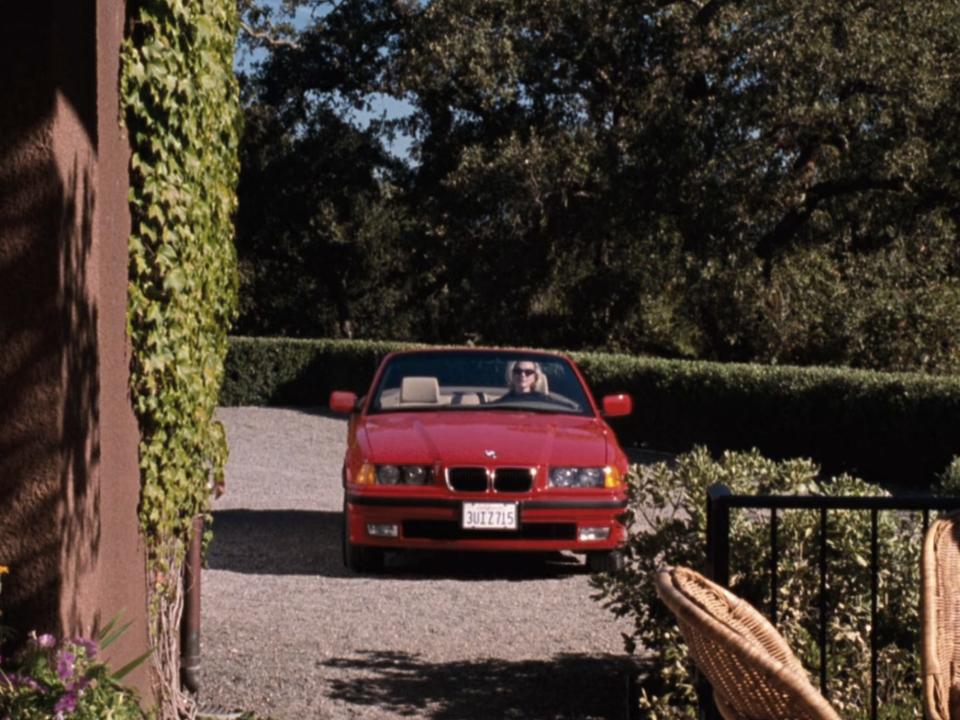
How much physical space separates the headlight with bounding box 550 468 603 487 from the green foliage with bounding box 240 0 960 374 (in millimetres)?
13800

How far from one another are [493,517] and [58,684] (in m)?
5.44

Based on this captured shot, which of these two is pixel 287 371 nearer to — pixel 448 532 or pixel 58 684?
pixel 448 532

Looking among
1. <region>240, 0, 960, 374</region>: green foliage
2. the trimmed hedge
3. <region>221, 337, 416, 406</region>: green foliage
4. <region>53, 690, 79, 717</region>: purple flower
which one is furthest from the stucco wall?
<region>221, 337, 416, 406</region>: green foliage

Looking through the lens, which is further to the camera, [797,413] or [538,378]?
[797,413]

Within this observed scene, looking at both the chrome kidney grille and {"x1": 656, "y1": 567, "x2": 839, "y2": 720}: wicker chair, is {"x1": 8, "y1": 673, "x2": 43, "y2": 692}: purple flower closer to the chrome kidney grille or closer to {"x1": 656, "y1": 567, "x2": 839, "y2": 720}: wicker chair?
{"x1": 656, "y1": 567, "x2": 839, "y2": 720}: wicker chair

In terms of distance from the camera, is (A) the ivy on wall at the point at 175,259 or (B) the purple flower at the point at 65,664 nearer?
(B) the purple flower at the point at 65,664

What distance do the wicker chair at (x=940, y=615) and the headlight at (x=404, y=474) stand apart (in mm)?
5605

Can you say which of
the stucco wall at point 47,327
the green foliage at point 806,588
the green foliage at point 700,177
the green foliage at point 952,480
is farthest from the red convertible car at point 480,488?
the green foliage at point 700,177

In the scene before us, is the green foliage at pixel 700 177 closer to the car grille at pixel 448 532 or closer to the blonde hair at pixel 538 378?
the blonde hair at pixel 538 378

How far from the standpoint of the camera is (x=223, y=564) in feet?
33.6

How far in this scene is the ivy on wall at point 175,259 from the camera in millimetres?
5023

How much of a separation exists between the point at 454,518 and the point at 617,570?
2.94 m

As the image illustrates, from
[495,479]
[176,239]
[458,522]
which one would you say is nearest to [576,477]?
[495,479]

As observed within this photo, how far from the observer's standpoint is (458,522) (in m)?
9.20
